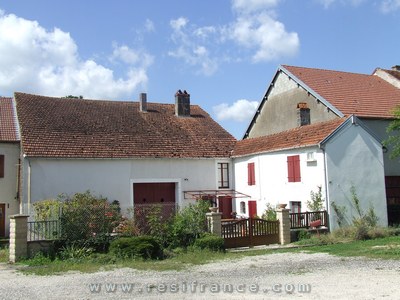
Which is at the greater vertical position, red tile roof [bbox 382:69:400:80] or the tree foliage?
red tile roof [bbox 382:69:400:80]

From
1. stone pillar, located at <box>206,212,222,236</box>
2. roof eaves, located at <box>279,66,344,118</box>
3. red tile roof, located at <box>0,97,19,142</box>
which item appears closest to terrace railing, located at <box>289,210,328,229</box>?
stone pillar, located at <box>206,212,222,236</box>

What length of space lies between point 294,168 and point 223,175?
20.8 ft

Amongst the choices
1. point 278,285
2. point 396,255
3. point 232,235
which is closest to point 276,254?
point 232,235

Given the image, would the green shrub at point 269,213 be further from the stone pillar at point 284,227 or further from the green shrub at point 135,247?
the green shrub at point 135,247

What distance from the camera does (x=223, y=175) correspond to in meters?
27.4

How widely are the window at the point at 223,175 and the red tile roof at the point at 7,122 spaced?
11.7 metres

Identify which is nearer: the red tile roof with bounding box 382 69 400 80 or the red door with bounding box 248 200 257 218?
the red door with bounding box 248 200 257 218

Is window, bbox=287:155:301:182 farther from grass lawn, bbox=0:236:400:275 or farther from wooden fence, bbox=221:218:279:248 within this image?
grass lawn, bbox=0:236:400:275

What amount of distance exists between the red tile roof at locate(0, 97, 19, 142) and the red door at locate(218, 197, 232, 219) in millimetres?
12013

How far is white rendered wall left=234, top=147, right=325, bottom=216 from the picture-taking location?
2078 cm

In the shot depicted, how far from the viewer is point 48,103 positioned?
1083 inches

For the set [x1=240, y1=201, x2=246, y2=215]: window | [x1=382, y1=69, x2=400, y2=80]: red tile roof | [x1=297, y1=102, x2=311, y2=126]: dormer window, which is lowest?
[x1=240, y1=201, x2=246, y2=215]: window

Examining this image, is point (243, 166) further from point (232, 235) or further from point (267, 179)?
point (232, 235)

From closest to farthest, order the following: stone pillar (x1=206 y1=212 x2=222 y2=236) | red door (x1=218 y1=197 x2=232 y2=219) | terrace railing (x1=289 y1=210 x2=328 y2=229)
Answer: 1. stone pillar (x1=206 y1=212 x2=222 y2=236)
2. terrace railing (x1=289 y1=210 x2=328 y2=229)
3. red door (x1=218 y1=197 x2=232 y2=219)
